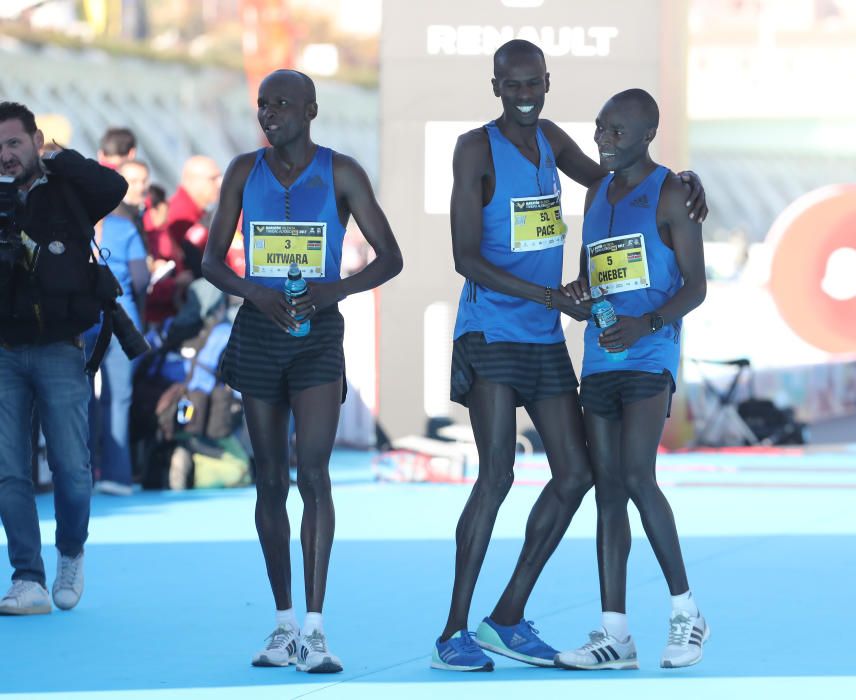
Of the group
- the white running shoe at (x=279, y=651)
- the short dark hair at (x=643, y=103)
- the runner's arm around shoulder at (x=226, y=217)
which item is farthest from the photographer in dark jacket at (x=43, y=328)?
the short dark hair at (x=643, y=103)

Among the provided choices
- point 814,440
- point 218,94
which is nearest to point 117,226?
point 814,440

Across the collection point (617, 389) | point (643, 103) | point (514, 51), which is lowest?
point (617, 389)

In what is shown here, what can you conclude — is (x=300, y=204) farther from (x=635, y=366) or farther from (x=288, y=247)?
(x=635, y=366)

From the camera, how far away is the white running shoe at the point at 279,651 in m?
4.64

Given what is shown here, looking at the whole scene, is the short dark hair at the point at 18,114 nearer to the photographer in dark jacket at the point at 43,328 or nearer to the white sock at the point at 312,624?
the photographer in dark jacket at the point at 43,328

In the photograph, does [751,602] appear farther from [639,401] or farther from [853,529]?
[853,529]

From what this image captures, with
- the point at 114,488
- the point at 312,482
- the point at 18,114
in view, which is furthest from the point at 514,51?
the point at 114,488

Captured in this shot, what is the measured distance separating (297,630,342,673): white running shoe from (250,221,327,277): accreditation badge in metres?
0.97

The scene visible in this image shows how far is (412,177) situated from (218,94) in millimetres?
24816

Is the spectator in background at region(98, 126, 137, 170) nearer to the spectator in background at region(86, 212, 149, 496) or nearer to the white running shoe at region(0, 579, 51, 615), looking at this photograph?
the spectator in background at region(86, 212, 149, 496)

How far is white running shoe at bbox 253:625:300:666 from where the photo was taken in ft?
15.2

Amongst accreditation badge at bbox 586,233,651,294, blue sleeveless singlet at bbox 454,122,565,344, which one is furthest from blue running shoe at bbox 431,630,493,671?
accreditation badge at bbox 586,233,651,294

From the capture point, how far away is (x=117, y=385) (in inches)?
366

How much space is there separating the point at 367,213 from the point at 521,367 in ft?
1.95
